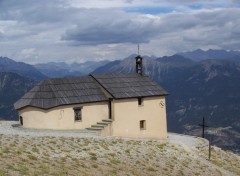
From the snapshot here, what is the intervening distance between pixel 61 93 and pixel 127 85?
31.7 feet

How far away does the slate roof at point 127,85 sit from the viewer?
50.2 meters

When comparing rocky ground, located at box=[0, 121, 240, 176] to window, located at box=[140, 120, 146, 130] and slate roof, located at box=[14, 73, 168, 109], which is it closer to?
slate roof, located at box=[14, 73, 168, 109]

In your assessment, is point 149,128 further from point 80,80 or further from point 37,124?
point 37,124

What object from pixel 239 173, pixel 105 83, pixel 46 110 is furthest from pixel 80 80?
pixel 239 173

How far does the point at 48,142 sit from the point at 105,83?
1933 cm

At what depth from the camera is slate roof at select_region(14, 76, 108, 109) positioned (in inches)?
1805

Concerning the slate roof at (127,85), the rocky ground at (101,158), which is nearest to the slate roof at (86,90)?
the slate roof at (127,85)

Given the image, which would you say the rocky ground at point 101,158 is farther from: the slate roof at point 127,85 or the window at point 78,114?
the slate roof at point 127,85

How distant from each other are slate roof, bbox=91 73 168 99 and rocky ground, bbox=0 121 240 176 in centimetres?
893

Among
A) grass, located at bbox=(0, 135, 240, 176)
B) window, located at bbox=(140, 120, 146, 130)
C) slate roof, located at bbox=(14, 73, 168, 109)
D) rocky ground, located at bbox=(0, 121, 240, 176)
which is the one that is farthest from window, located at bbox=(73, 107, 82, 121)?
window, located at bbox=(140, 120, 146, 130)

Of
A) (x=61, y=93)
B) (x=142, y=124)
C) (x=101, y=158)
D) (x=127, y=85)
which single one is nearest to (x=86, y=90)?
(x=61, y=93)

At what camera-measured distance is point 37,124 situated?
45719 mm

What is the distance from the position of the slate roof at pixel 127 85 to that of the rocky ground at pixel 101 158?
893cm

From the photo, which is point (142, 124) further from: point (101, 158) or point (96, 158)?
point (96, 158)
